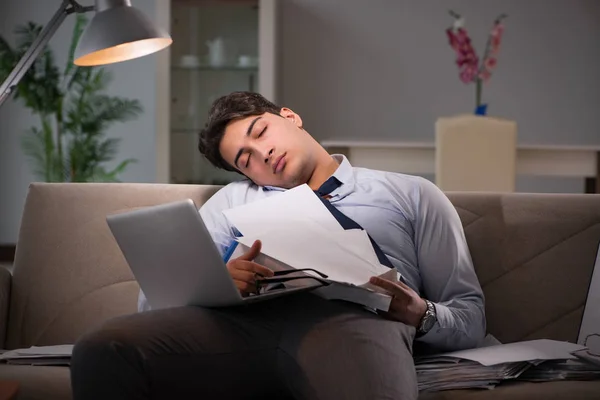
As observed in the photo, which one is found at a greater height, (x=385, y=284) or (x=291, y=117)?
(x=291, y=117)

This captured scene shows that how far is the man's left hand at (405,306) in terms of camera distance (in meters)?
1.68

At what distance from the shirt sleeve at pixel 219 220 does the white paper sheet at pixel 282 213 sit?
0.09 meters

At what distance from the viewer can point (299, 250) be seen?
1.73 m

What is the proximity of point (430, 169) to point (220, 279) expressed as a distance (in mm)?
2797

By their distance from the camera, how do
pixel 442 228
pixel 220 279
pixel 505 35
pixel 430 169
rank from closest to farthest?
pixel 220 279 < pixel 442 228 < pixel 430 169 < pixel 505 35

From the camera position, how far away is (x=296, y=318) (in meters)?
1.58

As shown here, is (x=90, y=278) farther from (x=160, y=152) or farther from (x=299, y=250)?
(x=160, y=152)

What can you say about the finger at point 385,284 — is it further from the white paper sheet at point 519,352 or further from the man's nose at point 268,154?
the man's nose at point 268,154

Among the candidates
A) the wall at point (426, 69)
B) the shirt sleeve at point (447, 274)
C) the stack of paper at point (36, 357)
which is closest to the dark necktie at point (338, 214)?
the shirt sleeve at point (447, 274)

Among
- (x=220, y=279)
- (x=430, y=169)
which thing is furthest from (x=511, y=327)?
(x=430, y=169)

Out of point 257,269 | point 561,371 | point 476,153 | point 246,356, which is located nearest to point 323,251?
point 257,269

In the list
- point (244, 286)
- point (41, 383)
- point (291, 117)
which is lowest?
point (41, 383)

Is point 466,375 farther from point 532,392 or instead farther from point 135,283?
point 135,283

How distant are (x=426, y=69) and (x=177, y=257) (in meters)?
4.33
